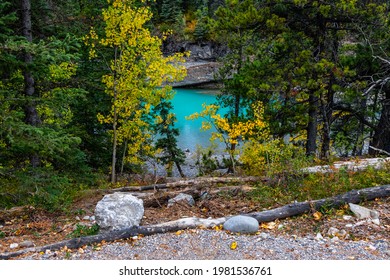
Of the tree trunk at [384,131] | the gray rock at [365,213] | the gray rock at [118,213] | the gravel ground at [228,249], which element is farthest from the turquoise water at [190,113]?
the gravel ground at [228,249]

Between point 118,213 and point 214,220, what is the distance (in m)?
1.66

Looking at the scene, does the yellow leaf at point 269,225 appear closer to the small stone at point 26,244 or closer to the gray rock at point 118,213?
the gray rock at point 118,213

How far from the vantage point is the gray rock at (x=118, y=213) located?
6305mm

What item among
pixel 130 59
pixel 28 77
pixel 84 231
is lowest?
pixel 84 231

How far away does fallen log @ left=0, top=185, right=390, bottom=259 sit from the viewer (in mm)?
5770

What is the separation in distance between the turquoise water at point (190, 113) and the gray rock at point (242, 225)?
78.0ft

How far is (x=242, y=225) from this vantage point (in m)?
6.06

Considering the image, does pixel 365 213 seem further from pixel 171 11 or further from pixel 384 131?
pixel 171 11

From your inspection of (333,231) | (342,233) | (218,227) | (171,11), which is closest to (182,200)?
(218,227)

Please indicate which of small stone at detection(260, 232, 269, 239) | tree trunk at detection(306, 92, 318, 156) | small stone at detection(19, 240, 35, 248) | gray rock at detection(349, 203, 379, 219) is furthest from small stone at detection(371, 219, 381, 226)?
tree trunk at detection(306, 92, 318, 156)

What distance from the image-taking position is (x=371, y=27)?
12008 millimetres
